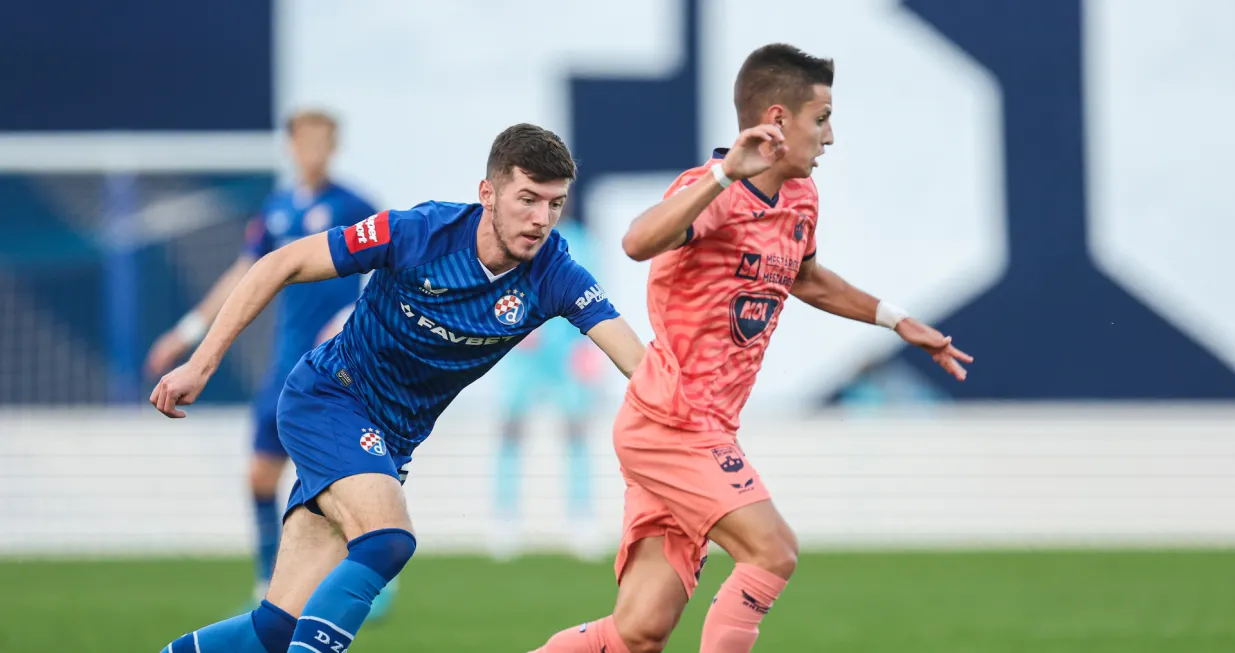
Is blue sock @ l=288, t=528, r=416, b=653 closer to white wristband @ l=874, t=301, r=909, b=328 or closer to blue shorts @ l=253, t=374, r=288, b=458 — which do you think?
white wristband @ l=874, t=301, r=909, b=328

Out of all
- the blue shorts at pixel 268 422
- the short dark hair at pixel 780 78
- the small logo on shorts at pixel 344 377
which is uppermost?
the short dark hair at pixel 780 78

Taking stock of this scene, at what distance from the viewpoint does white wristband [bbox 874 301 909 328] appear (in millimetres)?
5329

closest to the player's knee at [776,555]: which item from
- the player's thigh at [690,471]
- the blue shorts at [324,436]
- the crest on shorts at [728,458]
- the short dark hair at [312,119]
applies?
the player's thigh at [690,471]

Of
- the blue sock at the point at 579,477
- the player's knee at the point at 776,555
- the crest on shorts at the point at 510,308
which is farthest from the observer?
the blue sock at the point at 579,477

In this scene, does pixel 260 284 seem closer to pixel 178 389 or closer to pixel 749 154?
pixel 178 389

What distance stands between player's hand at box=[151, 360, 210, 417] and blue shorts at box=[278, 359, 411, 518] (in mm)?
483

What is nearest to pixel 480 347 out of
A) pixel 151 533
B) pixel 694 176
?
pixel 694 176

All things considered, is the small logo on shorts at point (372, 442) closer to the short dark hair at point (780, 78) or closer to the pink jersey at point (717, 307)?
the pink jersey at point (717, 307)

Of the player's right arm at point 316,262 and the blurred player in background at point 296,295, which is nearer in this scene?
the player's right arm at point 316,262

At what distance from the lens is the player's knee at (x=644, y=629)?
15.3ft

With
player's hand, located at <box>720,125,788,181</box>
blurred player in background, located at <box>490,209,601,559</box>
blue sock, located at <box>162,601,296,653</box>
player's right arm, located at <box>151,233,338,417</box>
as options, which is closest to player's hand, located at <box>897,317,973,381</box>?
player's hand, located at <box>720,125,788,181</box>

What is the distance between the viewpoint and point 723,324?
4.68 metres

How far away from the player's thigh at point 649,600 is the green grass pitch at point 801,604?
1866 mm

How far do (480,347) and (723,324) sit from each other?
819mm
